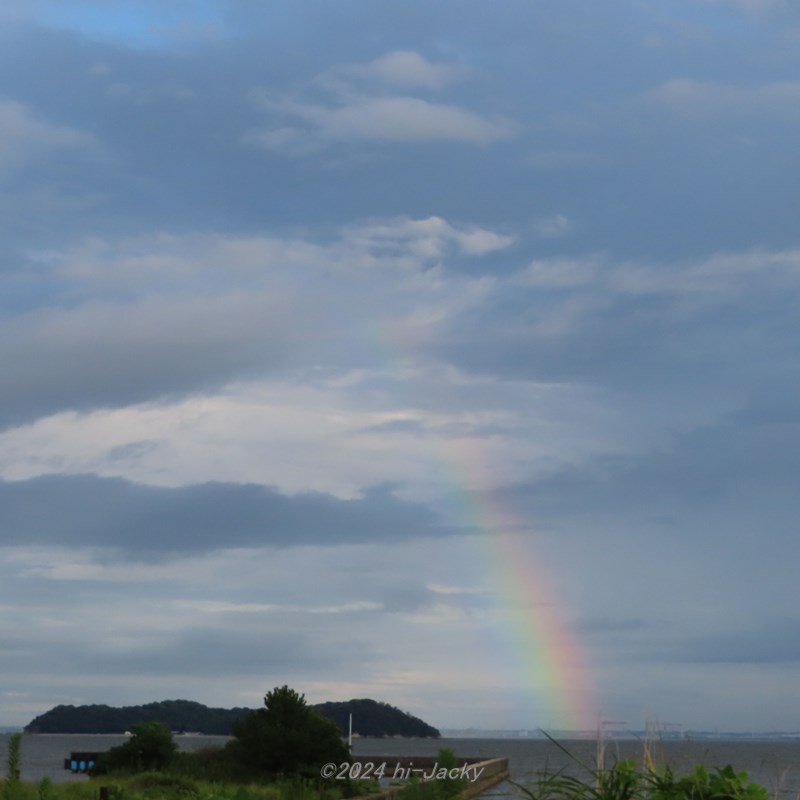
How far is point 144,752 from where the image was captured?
35.8 m

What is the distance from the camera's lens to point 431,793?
28156mm

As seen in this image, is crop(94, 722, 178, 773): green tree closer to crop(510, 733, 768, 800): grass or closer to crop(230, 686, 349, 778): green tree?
crop(230, 686, 349, 778): green tree

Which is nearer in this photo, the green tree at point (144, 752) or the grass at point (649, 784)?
the grass at point (649, 784)

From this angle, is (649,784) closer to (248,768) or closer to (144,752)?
(248,768)

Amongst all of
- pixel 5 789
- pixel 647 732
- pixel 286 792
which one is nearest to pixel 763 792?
pixel 647 732

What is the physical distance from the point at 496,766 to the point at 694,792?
205 ft

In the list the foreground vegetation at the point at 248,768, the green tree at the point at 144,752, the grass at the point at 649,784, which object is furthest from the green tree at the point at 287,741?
the grass at the point at 649,784

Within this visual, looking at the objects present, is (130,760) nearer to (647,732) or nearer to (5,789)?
(5,789)

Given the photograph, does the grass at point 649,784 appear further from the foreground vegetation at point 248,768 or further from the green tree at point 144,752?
the green tree at point 144,752

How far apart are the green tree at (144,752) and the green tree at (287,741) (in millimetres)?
2289

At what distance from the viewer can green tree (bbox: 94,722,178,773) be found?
35.3 meters

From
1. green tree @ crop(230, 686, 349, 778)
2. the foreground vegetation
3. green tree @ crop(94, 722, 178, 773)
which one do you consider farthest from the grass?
green tree @ crop(94, 722, 178, 773)

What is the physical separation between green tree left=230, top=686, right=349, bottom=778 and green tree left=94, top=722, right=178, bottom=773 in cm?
229

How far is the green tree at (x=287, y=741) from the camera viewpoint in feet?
117
